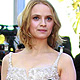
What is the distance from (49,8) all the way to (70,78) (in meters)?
0.44

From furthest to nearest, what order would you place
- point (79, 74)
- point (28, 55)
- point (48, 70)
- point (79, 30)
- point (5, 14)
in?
point (5, 14) → point (79, 30) → point (79, 74) → point (28, 55) → point (48, 70)

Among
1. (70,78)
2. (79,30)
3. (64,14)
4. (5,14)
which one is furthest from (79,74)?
(64,14)

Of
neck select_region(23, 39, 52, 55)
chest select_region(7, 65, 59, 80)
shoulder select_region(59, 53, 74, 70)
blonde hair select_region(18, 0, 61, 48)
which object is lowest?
chest select_region(7, 65, 59, 80)

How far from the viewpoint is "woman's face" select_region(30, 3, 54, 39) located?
1.40 m

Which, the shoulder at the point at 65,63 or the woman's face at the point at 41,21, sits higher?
the woman's face at the point at 41,21

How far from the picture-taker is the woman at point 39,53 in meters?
1.37

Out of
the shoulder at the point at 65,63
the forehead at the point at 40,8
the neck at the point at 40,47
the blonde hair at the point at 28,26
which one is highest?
the forehead at the point at 40,8

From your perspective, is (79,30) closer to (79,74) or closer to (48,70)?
(79,74)

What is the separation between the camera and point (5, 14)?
17.3 ft

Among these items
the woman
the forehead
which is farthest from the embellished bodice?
the forehead

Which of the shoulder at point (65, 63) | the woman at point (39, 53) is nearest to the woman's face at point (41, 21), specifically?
the woman at point (39, 53)

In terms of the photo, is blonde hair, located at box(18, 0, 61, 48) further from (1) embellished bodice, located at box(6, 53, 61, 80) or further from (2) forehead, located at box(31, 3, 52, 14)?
(1) embellished bodice, located at box(6, 53, 61, 80)

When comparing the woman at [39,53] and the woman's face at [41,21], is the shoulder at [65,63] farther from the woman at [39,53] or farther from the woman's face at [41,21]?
the woman's face at [41,21]

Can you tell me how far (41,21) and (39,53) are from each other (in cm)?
21
